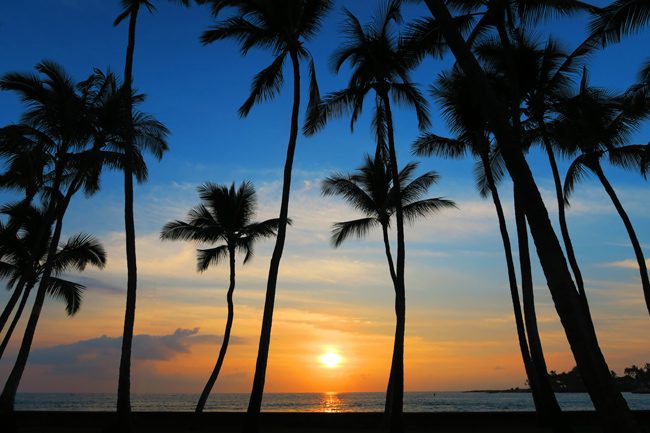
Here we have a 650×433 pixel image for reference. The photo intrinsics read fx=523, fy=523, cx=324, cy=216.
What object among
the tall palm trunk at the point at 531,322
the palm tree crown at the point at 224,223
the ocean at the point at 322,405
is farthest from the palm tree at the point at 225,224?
the ocean at the point at 322,405

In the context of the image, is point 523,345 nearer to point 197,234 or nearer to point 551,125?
point 551,125

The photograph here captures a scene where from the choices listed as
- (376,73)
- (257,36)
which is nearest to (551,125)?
(376,73)

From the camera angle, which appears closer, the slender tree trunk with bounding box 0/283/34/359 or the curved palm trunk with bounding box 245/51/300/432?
the curved palm trunk with bounding box 245/51/300/432

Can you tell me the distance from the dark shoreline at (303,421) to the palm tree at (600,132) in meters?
7.01

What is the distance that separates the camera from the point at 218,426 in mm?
20328

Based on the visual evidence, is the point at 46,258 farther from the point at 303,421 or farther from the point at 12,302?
the point at 303,421

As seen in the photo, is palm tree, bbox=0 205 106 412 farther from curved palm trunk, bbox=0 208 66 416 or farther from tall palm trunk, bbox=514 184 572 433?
tall palm trunk, bbox=514 184 572 433

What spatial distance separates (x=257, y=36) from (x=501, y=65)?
9.07 metres

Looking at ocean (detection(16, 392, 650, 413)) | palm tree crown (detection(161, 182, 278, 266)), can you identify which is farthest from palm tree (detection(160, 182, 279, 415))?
ocean (detection(16, 392, 650, 413))

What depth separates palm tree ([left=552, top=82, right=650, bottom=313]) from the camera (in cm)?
1953

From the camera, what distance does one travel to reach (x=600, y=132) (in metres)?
20.9

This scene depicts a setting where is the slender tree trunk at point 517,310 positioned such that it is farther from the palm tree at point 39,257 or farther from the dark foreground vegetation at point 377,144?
the palm tree at point 39,257

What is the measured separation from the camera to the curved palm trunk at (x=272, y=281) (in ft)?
46.1

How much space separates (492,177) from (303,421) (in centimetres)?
1209
